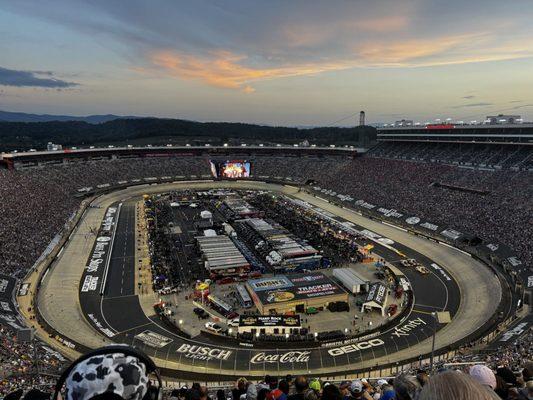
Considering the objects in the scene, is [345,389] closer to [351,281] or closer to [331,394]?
[331,394]

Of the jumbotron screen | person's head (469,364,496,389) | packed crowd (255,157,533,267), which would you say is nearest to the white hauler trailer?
packed crowd (255,157,533,267)

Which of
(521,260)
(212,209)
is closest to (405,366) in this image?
A: (521,260)

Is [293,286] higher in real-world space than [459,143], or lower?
lower

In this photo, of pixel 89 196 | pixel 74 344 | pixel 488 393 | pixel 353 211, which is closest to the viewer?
pixel 488 393

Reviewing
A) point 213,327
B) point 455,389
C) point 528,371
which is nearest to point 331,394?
point 528,371

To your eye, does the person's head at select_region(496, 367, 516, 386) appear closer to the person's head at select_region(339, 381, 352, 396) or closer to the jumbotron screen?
the person's head at select_region(339, 381, 352, 396)

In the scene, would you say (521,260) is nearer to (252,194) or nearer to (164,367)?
(164,367)
